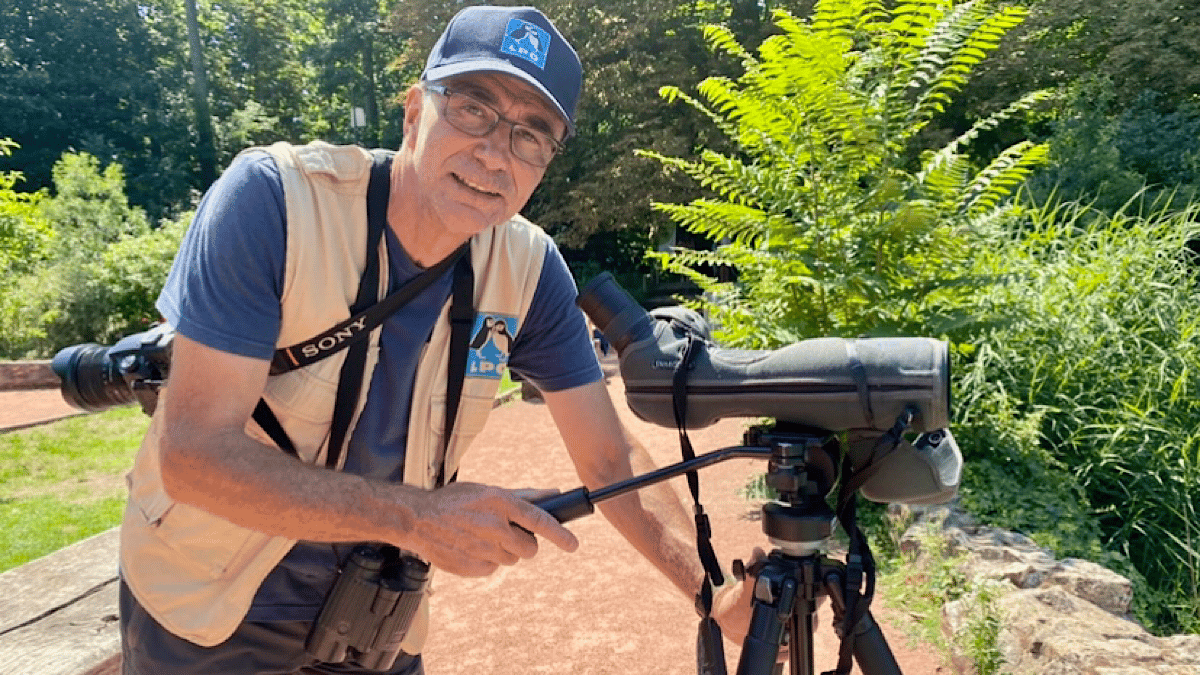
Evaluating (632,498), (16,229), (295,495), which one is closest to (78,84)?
(16,229)

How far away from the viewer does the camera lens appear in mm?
2062

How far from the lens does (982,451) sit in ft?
17.7

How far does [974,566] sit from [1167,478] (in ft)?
5.32

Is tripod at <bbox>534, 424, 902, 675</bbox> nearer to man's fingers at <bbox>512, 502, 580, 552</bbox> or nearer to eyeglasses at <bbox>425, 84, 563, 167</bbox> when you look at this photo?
man's fingers at <bbox>512, 502, 580, 552</bbox>

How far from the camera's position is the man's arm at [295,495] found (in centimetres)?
132

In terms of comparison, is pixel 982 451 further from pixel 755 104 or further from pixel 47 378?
pixel 47 378

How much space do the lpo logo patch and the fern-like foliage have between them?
11.1ft

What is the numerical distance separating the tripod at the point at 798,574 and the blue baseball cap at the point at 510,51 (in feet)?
3.10

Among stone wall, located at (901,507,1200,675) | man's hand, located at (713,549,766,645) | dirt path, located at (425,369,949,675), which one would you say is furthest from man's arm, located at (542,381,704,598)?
stone wall, located at (901,507,1200,675)

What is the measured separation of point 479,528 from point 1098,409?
16.6ft

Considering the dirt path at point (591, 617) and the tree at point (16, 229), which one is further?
the tree at point (16, 229)

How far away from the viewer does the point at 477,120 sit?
1.81 m

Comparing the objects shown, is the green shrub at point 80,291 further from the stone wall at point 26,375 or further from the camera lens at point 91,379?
the camera lens at point 91,379

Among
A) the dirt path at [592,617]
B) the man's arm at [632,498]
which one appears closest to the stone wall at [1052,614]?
the dirt path at [592,617]
